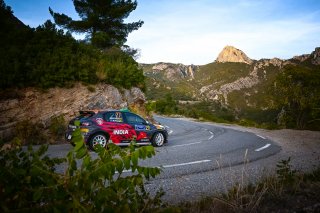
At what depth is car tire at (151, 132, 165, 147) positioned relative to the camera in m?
12.2

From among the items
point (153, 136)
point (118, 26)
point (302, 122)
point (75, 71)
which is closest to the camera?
point (153, 136)

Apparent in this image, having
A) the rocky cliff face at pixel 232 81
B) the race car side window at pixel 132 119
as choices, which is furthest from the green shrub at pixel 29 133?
the rocky cliff face at pixel 232 81

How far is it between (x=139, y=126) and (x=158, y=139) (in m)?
1.11

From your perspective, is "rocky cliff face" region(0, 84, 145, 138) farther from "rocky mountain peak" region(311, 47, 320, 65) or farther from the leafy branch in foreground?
"rocky mountain peak" region(311, 47, 320, 65)

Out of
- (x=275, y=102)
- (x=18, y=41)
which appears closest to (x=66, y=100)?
(x=18, y=41)

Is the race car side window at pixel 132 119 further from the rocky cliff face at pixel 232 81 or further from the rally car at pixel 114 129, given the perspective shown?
the rocky cliff face at pixel 232 81

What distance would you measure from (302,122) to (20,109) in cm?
3351

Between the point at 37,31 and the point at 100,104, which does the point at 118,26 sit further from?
the point at 100,104

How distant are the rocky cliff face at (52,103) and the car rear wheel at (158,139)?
412 centimetres

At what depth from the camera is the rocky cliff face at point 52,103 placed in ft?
40.3

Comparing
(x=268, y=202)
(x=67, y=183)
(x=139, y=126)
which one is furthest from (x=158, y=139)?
(x=67, y=183)

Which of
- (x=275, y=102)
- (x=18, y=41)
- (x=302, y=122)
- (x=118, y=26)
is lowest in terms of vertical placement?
(x=302, y=122)

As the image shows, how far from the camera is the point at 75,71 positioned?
47.3 feet

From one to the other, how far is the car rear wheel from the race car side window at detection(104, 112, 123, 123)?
72.1 inches
